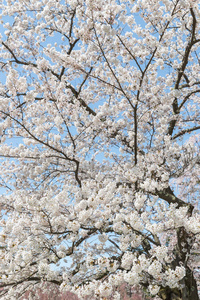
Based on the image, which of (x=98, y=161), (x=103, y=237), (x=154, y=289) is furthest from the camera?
(x=98, y=161)

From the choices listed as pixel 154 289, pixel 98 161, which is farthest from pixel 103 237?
pixel 98 161

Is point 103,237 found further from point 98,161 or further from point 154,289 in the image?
point 98,161

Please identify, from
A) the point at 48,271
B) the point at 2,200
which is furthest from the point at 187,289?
the point at 2,200

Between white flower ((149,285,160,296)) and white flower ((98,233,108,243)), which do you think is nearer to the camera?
white flower ((149,285,160,296))

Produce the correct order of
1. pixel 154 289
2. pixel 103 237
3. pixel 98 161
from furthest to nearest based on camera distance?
pixel 98 161
pixel 103 237
pixel 154 289

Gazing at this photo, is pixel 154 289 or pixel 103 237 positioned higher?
pixel 103 237

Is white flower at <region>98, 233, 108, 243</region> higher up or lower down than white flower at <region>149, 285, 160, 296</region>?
higher up

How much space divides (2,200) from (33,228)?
8.82 feet

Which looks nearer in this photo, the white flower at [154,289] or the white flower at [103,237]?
the white flower at [154,289]

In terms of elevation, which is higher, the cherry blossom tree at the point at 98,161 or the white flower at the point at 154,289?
the cherry blossom tree at the point at 98,161

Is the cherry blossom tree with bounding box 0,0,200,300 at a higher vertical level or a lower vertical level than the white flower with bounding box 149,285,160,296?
higher

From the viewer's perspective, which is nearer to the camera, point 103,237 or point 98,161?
point 103,237

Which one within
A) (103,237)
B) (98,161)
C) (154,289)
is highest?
(98,161)

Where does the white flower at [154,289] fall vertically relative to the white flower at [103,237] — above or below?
below
